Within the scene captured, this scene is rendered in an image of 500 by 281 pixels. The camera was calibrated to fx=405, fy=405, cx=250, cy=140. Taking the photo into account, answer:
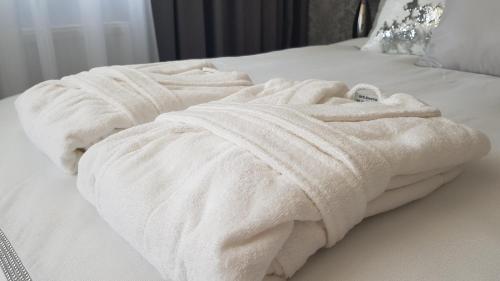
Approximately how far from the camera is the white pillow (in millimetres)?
1542

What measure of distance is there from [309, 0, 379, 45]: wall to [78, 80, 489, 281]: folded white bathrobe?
86.7 inches

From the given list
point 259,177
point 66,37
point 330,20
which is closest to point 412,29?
point 330,20

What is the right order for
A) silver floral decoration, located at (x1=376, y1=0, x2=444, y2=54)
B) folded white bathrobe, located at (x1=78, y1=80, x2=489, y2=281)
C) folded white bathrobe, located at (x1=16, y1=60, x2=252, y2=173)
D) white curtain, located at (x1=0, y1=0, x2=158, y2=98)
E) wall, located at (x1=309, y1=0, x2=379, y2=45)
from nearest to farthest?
folded white bathrobe, located at (x1=78, y1=80, x2=489, y2=281)
folded white bathrobe, located at (x1=16, y1=60, x2=252, y2=173)
silver floral decoration, located at (x1=376, y1=0, x2=444, y2=54)
white curtain, located at (x1=0, y1=0, x2=158, y2=98)
wall, located at (x1=309, y1=0, x2=379, y2=45)

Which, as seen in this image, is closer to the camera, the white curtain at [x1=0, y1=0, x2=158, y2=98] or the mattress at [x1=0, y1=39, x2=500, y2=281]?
the mattress at [x1=0, y1=39, x2=500, y2=281]

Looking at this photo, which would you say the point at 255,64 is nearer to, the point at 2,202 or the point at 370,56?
the point at 370,56

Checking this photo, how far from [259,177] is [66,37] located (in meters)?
1.77

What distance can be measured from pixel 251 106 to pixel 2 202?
1.33ft

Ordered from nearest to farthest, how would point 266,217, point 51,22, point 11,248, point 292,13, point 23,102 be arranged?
point 266,217
point 11,248
point 23,102
point 51,22
point 292,13

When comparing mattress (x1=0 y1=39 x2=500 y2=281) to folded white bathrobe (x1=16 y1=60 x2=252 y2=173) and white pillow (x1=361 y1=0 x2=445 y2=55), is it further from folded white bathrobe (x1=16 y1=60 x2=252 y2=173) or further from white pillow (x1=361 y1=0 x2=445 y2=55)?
white pillow (x1=361 y1=0 x2=445 y2=55)

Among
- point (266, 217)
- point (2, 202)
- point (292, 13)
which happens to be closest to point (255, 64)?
point (2, 202)

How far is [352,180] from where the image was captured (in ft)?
1.46

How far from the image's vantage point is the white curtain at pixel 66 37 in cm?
171

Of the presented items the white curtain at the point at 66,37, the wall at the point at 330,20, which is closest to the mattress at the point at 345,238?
the white curtain at the point at 66,37

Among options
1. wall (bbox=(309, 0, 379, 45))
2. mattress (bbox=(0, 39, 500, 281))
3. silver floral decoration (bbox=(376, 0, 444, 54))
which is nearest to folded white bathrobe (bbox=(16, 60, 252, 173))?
mattress (bbox=(0, 39, 500, 281))
